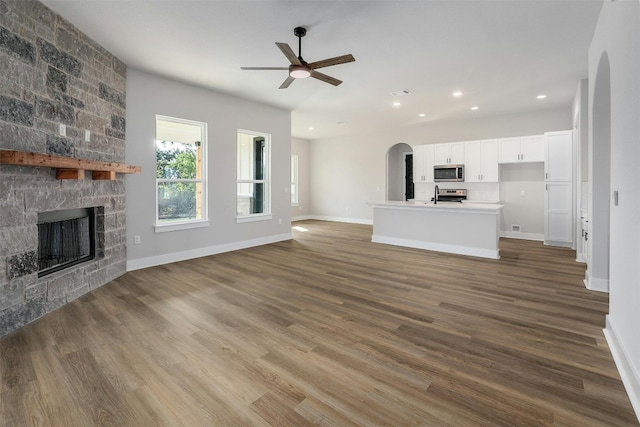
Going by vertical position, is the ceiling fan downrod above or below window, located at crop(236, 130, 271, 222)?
above

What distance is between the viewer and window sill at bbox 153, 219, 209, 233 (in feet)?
16.0

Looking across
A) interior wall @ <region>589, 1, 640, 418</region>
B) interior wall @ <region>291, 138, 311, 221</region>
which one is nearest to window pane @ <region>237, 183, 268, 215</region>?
interior wall @ <region>291, 138, 311, 221</region>

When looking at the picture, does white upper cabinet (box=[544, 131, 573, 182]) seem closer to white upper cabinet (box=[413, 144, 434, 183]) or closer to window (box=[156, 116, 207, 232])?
white upper cabinet (box=[413, 144, 434, 183])

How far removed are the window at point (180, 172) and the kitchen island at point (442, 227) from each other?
359cm

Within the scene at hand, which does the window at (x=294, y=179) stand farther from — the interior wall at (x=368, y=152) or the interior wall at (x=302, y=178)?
the interior wall at (x=368, y=152)

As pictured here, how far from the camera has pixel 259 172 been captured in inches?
263

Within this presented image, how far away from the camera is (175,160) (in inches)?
204

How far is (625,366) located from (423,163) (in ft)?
22.1

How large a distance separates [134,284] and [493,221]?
217 inches

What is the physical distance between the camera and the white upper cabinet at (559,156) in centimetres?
601

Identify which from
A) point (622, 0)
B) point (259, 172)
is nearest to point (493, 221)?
point (622, 0)

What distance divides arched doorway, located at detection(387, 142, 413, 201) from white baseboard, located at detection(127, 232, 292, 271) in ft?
15.1

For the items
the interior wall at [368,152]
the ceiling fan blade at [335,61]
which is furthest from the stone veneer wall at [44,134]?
the interior wall at [368,152]

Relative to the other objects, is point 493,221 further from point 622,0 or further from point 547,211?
point 622,0
